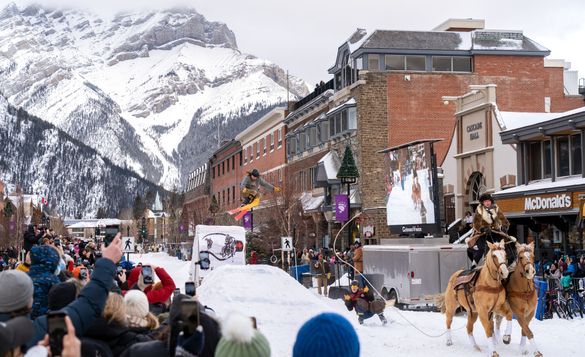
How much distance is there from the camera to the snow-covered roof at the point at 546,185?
3079cm

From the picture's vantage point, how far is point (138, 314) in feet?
22.6

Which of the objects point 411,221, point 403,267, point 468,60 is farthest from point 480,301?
point 468,60

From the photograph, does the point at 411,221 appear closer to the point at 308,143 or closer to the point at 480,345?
the point at 480,345

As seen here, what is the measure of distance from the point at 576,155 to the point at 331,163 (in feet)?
77.2

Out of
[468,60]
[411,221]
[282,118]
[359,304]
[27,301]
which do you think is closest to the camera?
[27,301]

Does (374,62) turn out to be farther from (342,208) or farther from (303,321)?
(303,321)

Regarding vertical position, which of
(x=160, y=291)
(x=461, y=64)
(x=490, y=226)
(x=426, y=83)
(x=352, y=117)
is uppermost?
(x=461, y=64)

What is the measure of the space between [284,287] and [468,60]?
33375mm

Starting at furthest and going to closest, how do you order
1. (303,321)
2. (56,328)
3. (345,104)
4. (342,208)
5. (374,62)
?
(345,104)
(374,62)
(342,208)
(303,321)
(56,328)

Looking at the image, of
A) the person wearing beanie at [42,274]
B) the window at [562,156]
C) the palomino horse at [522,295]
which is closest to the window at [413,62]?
the window at [562,156]

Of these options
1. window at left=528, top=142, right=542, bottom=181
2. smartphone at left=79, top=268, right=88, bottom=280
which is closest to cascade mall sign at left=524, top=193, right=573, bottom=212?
window at left=528, top=142, right=542, bottom=181

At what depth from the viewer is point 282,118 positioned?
232 feet

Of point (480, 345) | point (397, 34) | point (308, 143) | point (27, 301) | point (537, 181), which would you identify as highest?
point (397, 34)

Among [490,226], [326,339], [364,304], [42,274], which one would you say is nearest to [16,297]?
[326,339]
